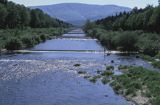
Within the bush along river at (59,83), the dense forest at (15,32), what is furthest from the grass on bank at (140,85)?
the dense forest at (15,32)

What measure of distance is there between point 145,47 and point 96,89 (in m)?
43.7

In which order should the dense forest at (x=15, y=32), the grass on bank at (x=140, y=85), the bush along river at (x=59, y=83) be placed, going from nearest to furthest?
the grass on bank at (x=140, y=85) < the bush along river at (x=59, y=83) < the dense forest at (x=15, y=32)

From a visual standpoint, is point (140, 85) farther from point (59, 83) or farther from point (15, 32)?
point (15, 32)

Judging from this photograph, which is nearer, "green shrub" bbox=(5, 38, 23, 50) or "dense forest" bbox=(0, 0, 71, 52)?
"green shrub" bbox=(5, 38, 23, 50)

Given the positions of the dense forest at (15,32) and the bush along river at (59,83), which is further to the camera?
the dense forest at (15,32)

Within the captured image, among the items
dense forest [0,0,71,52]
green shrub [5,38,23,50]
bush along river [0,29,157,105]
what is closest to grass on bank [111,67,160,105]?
bush along river [0,29,157,105]

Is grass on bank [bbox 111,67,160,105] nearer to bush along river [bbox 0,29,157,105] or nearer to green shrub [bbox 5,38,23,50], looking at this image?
bush along river [bbox 0,29,157,105]

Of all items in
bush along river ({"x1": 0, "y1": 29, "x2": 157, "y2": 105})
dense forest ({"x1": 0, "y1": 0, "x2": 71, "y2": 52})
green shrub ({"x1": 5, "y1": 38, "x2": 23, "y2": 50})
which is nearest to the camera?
bush along river ({"x1": 0, "y1": 29, "x2": 157, "y2": 105})

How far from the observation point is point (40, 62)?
234 feet

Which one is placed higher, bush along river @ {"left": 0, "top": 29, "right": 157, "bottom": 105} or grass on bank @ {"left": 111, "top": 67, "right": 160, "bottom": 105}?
grass on bank @ {"left": 111, "top": 67, "right": 160, "bottom": 105}

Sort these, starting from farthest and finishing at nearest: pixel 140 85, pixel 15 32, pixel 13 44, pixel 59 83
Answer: pixel 15 32, pixel 13 44, pixel 59 83, pixel 140 85

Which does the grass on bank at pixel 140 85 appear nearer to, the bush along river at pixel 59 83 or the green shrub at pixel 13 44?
the bush along river at pixel 59 83

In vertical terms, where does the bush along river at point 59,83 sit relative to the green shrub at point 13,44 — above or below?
above

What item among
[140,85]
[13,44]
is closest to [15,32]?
[13,44]
